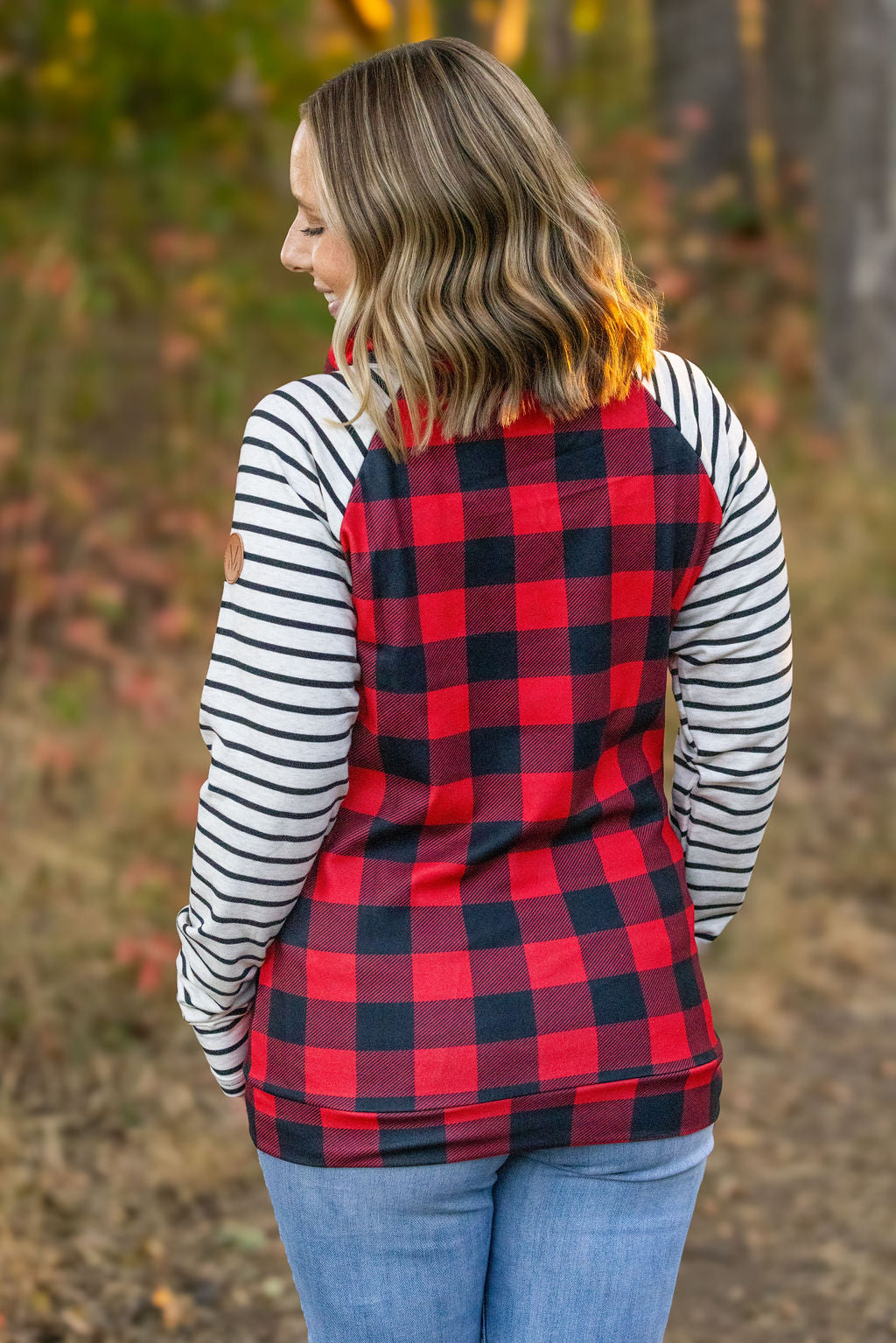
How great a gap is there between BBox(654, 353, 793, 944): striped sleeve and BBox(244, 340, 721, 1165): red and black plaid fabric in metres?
0.05

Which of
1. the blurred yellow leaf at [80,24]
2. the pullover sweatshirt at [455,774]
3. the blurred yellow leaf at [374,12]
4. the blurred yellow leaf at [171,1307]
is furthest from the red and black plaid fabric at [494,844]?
the blurred yellow leaf at [374,12]

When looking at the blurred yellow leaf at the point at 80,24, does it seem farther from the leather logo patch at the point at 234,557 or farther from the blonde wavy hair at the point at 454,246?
the leather logo patch at the point at 234,557

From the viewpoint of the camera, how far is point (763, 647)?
1429 millimetres

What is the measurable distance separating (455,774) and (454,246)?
0.47 meters

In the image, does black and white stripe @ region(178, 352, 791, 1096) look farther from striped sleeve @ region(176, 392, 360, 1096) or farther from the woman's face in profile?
the woman's face in profile

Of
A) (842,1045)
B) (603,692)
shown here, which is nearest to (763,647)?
(603,692)

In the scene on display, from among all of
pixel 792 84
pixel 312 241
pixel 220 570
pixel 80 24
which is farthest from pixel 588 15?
pixel 312 241

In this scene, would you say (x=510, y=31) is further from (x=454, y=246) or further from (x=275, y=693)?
(x=275, y=693)

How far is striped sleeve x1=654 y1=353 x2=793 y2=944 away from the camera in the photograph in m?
1.33

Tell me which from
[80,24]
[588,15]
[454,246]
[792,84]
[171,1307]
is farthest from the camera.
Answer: [588,15]

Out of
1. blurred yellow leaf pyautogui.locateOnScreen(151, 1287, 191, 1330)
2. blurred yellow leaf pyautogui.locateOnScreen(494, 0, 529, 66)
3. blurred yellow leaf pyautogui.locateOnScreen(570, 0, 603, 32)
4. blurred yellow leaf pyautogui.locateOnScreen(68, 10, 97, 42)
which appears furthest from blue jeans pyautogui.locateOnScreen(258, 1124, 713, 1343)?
blurred yellow leaf pyautogui.locateOnScreen(570, 0, 603, 32)

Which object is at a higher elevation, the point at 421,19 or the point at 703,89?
the point at 421,19

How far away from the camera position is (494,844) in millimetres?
1255

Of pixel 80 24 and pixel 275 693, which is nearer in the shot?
pixel 275 693
